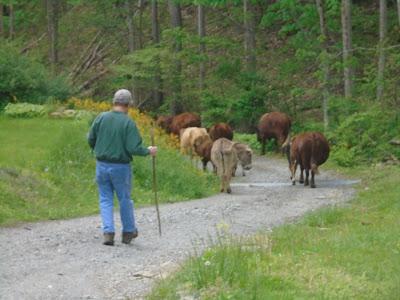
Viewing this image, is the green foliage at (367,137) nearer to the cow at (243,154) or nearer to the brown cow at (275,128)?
the brown cow at (275,128)

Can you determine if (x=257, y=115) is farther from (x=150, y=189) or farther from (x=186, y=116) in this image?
(x=150, y=189)

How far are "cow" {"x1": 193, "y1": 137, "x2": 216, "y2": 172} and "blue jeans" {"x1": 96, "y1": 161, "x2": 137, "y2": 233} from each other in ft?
39.4

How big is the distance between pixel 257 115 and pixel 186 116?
14.5ft

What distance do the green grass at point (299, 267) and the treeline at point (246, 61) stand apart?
1541 cm

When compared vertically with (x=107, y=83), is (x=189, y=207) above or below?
below

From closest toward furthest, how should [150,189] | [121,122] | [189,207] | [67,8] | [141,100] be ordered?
[121,122]
[189,207]
[150,189]
[141,100]
[67,8]

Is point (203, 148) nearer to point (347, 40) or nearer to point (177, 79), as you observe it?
point (347, 40)

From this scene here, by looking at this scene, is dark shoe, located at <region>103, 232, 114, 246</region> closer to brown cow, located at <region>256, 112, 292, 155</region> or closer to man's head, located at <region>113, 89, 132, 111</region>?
man's head, located at <region>113, 89, 132, 111</region>

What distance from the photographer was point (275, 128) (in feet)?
102

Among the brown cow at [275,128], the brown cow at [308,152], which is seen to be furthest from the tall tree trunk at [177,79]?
the brown cow at [308,152]

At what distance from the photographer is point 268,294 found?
894 cm

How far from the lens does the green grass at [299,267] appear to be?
29.8ft

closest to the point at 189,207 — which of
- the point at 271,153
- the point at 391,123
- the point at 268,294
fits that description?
the point at 268,294

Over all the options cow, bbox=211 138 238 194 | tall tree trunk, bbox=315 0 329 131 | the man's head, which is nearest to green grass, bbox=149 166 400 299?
the man's head
